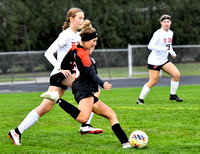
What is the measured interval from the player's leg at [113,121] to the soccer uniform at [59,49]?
3.04 ft

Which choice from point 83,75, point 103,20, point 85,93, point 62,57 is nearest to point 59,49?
point 62,57

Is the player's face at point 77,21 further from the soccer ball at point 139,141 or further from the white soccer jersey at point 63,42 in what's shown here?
the soccer ball at point 139,141

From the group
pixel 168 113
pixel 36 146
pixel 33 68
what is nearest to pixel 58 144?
pixel 36 146

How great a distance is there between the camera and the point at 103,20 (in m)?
41.1

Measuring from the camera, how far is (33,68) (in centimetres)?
2517

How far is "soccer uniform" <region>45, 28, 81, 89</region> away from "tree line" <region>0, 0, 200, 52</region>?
29.3 m

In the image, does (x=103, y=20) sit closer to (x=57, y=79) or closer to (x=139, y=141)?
(x=57, y=79)

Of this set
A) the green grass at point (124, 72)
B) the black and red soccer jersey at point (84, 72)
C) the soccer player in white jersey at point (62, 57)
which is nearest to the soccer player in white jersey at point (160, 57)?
the soccer player in white jersey at point (62, 57)

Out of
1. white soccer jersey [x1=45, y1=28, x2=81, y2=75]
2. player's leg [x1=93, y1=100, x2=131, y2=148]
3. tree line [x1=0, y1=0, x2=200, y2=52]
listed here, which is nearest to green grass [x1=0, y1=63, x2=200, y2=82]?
tree line [x1=0, y1=0, x2=200, y2=52]

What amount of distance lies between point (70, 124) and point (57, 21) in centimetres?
3194

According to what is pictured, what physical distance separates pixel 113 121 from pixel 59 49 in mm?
1766

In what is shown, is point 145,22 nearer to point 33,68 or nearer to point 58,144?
point 33,68

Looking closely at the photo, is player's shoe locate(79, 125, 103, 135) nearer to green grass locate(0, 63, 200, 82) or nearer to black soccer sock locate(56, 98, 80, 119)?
black soccer sock locate(56, 98, 80, 119)

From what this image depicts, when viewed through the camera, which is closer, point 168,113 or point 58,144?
point 58,144
